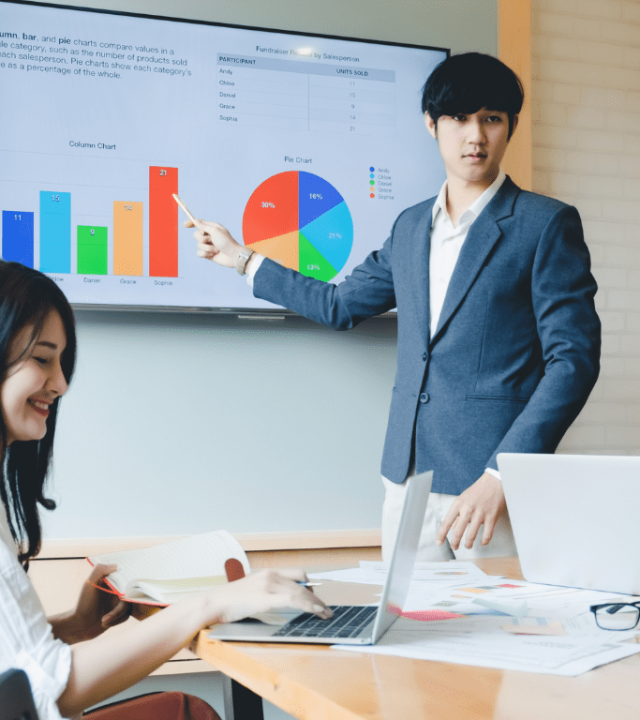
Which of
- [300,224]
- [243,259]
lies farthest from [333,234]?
[243,259]

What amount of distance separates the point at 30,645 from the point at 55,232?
1.52m

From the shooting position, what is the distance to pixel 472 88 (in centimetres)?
175

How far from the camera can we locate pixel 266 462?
7.78 feet

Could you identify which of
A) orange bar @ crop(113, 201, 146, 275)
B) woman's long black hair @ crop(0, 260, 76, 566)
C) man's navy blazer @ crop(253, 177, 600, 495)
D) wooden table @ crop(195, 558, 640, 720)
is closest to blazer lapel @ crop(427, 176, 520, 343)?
man's navy blazer @ crop(253, 177, 600, 495)

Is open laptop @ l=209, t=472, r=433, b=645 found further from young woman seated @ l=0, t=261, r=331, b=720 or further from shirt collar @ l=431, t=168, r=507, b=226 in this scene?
shirt collar @ l=431, t=168, r=507, b=226

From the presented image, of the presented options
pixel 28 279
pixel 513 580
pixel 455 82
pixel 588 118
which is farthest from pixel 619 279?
pixel 28 279

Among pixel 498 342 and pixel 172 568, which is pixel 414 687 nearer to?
pixel 172 568

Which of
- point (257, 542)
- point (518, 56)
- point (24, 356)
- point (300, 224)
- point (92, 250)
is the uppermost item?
point (518, 56)

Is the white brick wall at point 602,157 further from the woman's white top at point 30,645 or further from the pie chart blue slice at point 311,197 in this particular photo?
the woman's white top at point 30,645

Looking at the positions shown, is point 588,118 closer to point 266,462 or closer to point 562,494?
point 266,462

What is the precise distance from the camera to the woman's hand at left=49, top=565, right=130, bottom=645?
1.16 meters

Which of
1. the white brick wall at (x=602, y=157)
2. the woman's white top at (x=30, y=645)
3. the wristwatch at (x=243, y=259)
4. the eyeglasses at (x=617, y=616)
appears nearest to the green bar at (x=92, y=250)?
the wristwatch at (x=243, y=259)

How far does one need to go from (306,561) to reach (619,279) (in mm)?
1535

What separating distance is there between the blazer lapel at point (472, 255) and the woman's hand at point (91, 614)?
909 mm
